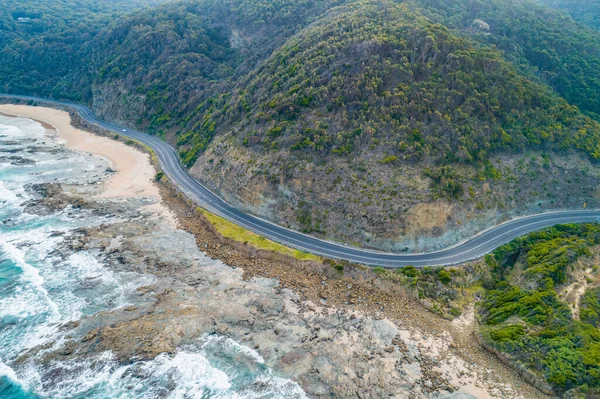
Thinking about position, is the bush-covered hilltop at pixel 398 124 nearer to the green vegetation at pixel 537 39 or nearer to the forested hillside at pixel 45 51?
the green vegetation at pixel 537 39

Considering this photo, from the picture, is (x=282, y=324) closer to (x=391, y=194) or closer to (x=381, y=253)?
(x=381, y=253)

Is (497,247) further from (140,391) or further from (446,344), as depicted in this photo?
(140,391)

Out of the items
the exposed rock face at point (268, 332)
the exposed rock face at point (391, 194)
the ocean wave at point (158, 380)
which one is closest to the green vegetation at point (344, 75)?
the exposed rock face at point (391, 194)

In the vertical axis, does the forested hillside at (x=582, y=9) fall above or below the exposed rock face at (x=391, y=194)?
above

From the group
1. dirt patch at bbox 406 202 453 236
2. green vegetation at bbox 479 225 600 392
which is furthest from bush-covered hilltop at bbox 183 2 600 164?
green vegetation at bbox 479 225 600 392

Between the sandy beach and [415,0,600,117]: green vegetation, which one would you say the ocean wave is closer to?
the sandy beach

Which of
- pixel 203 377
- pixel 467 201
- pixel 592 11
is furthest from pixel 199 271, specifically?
pixel 592 11

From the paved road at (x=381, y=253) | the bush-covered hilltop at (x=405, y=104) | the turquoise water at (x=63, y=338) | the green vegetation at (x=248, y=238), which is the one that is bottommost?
the turquoise water at (x=63, y=338)
